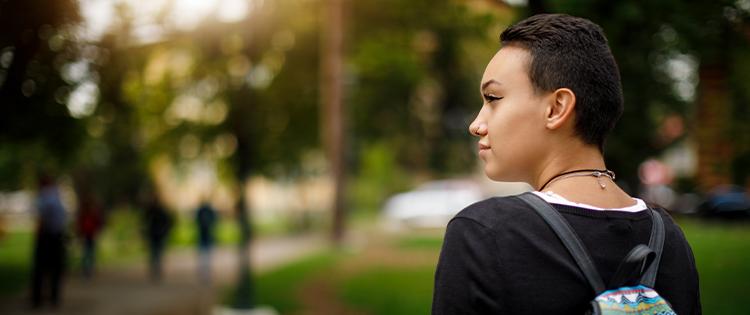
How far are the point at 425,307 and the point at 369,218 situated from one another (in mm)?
29003

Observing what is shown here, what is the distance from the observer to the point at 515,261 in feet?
4.67

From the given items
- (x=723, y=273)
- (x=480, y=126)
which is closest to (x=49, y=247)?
(x=723, y=273)

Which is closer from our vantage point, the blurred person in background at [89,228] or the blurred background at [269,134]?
the blurred background at [269,134]

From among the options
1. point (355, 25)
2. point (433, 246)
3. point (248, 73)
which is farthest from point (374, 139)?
point (248, 73)

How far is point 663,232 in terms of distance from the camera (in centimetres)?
165

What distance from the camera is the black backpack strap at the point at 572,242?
1.45 m

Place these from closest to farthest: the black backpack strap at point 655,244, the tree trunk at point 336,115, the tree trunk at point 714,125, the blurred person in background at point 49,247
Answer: the black backpack strap at point 655,244 → the tree trunk at point 714,125 → the blurred person in background at point 49,247 → the tree trunk at point 336,115

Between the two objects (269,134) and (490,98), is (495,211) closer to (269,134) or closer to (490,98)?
(490,98)

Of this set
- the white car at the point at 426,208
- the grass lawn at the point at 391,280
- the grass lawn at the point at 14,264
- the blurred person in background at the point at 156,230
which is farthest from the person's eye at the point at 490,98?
the white car at the point at 426,208

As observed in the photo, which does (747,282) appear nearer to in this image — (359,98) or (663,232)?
(663,232)

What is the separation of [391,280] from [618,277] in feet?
39.1

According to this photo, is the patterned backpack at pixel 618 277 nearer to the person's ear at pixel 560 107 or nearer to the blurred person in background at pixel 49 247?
the person's ear at pixel 560 107

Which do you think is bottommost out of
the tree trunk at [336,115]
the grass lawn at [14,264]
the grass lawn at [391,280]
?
the grass lawn at [14,264]

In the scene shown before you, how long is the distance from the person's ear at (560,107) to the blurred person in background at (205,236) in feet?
48.9
